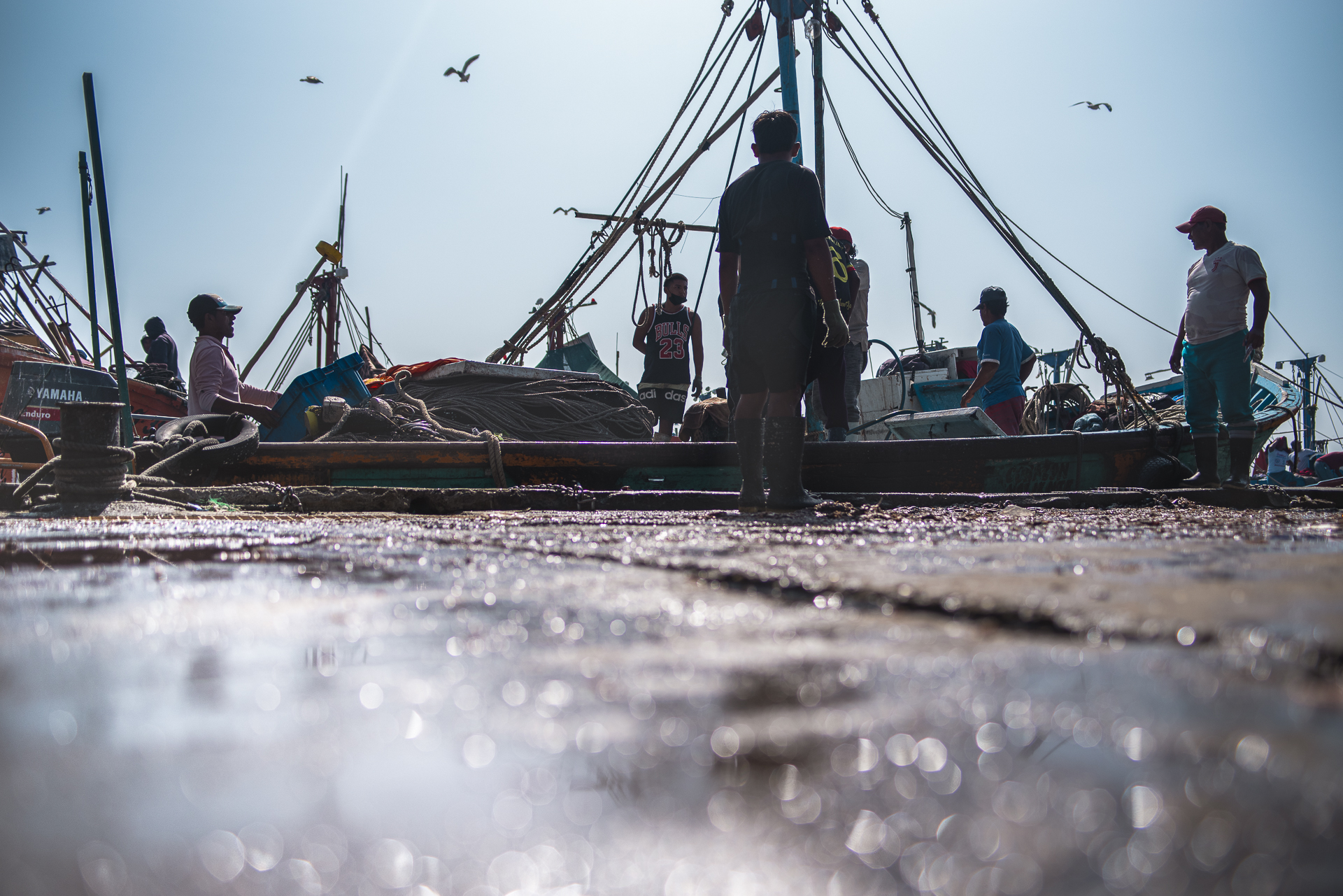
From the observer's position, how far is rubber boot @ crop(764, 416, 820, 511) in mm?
3195

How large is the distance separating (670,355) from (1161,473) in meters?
3.80

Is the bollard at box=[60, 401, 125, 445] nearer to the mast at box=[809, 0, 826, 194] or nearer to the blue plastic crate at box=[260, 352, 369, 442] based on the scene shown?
the blue plastic crate at box=[260, 352, 369, 442]

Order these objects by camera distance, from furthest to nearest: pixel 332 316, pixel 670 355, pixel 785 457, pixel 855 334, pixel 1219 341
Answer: pixel 332 316
pixel 670 355
pixel 855 334
pixel 1219 341
pixel 785 457

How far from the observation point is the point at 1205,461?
4887 millimetres

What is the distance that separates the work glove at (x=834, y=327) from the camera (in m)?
3.33

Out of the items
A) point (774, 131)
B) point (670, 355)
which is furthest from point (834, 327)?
point (670, 355)

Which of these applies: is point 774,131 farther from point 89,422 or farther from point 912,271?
point 912,271

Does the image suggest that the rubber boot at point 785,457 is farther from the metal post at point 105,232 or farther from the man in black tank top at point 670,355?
the man in black tank top at point 670,355

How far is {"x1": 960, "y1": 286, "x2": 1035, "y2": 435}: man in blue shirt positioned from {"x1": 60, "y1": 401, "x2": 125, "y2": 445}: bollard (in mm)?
4905

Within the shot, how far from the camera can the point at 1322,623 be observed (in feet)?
2.04

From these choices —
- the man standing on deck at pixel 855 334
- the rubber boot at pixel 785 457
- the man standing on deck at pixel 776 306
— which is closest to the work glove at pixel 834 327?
the man standing on deck at pixel 776 306

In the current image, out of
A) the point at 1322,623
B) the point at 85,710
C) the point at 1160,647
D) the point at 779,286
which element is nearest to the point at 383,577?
the point at 85,710

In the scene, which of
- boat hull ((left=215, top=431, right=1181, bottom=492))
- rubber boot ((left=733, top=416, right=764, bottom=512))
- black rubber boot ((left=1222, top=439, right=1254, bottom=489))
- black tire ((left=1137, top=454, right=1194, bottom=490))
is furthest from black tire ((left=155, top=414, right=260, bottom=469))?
black rubber boot ((left=1222, top=439, right=1254, bottom=489))

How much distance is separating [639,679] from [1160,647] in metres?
0.38
